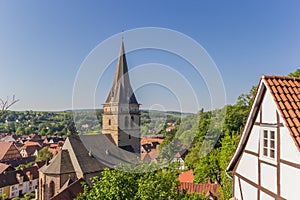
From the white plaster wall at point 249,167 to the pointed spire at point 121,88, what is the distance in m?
24.4

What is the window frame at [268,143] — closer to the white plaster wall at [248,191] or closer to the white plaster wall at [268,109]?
the white plaster wall at [268,109]

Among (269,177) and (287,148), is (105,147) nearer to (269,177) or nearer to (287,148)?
(269,177)

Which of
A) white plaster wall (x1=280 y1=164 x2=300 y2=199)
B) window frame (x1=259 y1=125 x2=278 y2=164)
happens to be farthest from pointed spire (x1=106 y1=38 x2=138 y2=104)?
white plaster wall (x1=280 y1=164 x2=300 y2=199)

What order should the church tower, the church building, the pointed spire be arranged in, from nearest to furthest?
the church building → the church tower → the pointed spire

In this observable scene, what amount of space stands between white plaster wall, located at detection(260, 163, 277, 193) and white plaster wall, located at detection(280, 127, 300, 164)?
54 centimetres

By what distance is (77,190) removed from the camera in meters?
20.6

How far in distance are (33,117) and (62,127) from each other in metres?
49.1

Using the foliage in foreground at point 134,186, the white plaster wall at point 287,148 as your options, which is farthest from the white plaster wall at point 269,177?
the foliage in foreground at point 134,186

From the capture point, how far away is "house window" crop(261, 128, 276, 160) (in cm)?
551

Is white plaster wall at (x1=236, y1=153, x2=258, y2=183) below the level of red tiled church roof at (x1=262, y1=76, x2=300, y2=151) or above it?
below

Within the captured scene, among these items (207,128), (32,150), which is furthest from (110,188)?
(32,150)

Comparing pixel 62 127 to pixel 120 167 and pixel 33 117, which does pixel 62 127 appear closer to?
pixel 33 117

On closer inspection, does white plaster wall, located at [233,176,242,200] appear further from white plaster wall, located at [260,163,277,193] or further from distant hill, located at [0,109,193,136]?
distant hill, located at [0,109,193,136]

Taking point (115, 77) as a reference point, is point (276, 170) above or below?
below
